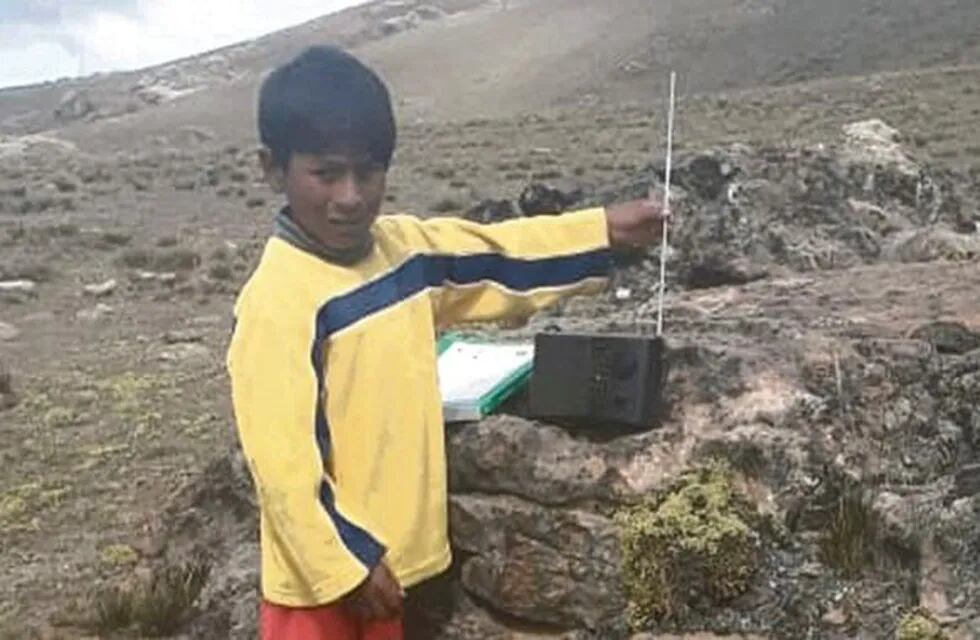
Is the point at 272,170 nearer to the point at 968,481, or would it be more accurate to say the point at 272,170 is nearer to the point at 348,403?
the point at 348,403

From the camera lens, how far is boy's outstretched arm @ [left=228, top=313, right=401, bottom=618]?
3193mm

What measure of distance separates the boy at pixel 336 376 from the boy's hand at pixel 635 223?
537 millimetres

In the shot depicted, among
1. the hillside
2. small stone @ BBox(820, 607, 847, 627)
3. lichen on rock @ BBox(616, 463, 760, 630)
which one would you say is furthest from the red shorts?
the hillside

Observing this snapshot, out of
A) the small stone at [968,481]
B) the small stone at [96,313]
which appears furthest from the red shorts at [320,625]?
the small stone at [96,313]

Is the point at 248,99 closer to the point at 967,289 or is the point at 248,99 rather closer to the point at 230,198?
the point at 230,198

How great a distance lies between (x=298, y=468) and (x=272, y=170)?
27.9 inches

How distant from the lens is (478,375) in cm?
419

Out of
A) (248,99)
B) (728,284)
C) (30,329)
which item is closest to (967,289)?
(728,284)

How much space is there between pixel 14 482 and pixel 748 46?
56804 mm

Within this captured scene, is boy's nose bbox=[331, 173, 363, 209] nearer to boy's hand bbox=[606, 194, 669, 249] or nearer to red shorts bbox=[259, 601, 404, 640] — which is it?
boy's hand bbox=[606, 194, 669, 249]

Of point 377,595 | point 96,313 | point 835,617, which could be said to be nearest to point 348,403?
point 377,595

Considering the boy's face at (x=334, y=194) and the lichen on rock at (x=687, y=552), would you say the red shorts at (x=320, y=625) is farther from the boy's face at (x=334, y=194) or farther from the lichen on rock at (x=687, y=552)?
the boy's face at (x=334, y=194)

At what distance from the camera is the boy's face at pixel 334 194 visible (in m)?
3.38

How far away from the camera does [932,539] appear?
3.60 meters
